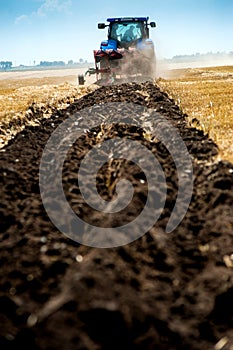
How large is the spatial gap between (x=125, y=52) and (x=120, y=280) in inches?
805

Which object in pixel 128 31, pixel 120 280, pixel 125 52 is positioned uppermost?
pixel 128 31

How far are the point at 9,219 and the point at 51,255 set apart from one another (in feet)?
2.63

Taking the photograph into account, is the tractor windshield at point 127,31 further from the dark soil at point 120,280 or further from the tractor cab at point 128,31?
the dark soil at point 120,280

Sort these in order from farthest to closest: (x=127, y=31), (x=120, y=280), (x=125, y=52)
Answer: (x=127, y=31), (x=125, y=52), (x=120, y=280)

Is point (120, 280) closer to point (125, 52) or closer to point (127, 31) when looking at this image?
point (125, 52)

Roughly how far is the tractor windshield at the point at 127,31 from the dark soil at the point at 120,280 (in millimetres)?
21477

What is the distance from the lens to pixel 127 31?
24656 millimetres

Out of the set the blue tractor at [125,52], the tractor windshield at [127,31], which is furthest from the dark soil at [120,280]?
the tractor windshield at [127,31]

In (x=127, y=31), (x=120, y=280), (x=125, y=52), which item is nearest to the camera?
(x=120, y=280)

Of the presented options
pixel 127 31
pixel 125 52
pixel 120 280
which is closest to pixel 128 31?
pixel 127 31

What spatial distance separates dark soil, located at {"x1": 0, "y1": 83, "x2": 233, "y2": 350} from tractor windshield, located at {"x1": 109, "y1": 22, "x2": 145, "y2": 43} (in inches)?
846

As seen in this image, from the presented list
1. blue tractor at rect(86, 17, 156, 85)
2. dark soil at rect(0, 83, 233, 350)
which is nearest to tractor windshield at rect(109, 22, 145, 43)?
blue tractor at rect(86, 17, 156, 85)

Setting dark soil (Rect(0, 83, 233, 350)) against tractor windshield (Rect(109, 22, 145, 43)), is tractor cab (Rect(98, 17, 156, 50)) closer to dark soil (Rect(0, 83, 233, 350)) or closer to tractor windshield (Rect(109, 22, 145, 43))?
tractor windshield (Rect(109, 22, 145, 43))

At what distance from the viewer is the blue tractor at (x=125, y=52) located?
2180 centimetres
